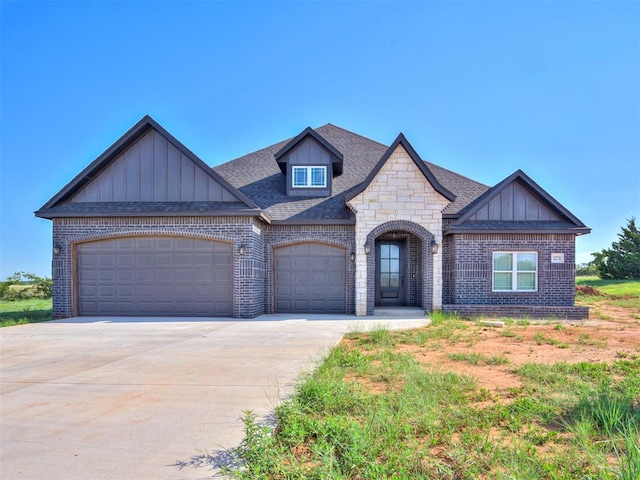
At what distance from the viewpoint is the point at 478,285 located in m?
14.3

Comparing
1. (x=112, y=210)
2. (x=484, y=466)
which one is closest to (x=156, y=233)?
(x=112, y=210)

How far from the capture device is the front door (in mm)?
16172

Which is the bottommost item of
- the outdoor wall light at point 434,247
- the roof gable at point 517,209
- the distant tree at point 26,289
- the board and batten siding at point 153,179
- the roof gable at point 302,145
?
the distant tree at point 26,289

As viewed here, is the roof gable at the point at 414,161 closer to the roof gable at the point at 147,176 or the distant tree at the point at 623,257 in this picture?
the roof gable at the point at 147,176

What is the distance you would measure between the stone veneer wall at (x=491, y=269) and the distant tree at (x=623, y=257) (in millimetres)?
23343

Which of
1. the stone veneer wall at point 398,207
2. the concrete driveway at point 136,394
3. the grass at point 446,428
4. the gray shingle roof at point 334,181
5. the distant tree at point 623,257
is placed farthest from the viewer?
the distant tree at point 623,257

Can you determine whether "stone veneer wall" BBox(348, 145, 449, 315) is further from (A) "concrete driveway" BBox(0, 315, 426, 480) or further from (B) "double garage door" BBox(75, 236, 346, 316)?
(B) "double garage door" BBox(75, 236, 346, 316)

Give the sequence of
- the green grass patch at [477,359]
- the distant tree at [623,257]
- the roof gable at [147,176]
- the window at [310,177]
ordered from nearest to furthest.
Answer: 1. the green grass patch at [477,359]
2. the roof gable at [147,176]
3. the window at [310,177]
4. the distant tree at [623,257]

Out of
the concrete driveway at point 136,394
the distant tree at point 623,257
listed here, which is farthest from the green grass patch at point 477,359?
the distant tree at point 623,257

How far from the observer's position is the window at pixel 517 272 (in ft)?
47.3

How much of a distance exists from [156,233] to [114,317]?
315 cm

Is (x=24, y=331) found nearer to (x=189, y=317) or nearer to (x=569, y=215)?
(x=189, y=317)

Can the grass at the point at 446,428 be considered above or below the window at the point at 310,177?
below

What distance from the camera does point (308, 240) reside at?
14.7 m
